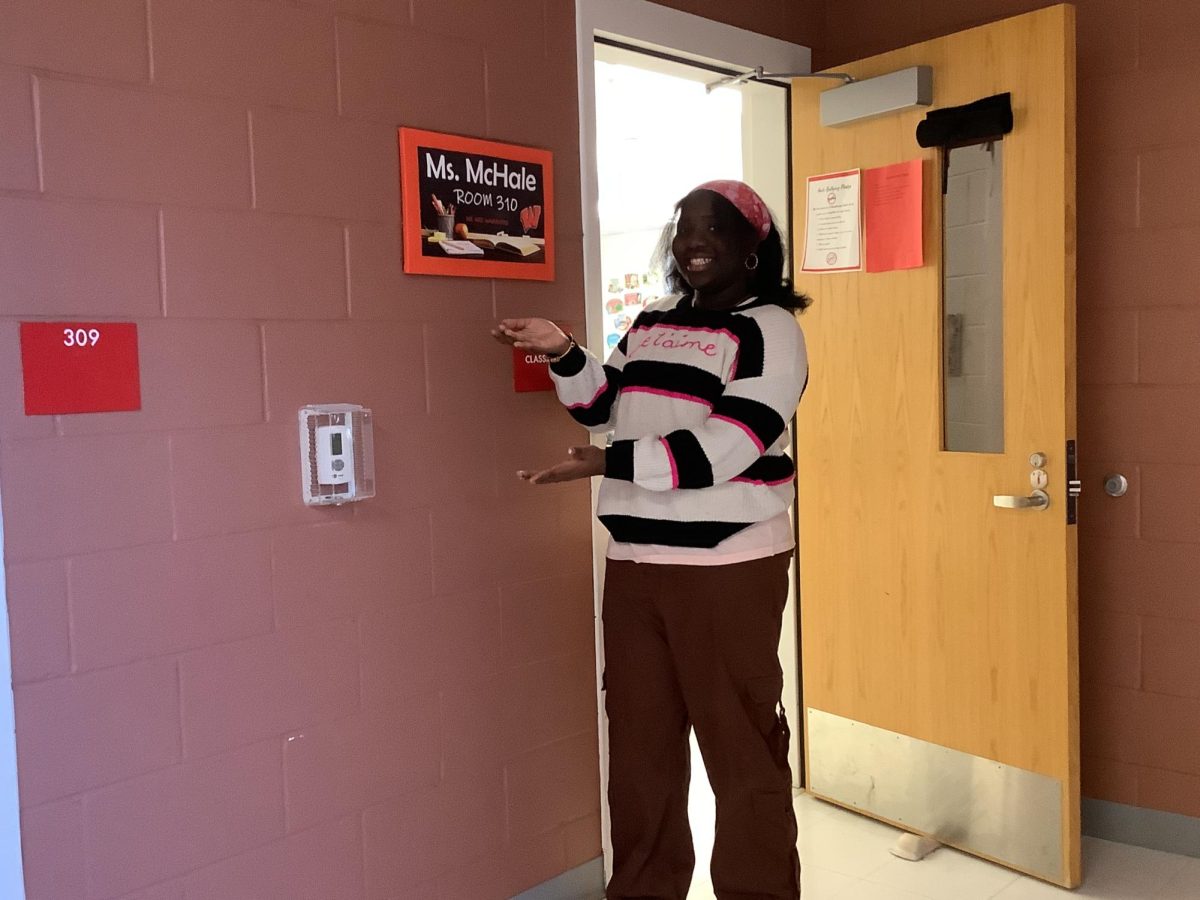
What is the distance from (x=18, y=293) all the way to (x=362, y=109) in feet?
2.23

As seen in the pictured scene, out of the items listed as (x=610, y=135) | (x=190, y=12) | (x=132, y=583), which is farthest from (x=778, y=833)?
(x=610, y=135)

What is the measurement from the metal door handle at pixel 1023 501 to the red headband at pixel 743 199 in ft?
2.88

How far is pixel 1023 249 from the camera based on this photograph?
2346mm

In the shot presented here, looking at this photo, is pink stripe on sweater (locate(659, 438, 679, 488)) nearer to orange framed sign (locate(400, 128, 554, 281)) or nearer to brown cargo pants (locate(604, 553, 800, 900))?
brown cargo pants (locate(604, 553, 800, 900))

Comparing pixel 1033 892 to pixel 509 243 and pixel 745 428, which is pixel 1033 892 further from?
pixel 509 243

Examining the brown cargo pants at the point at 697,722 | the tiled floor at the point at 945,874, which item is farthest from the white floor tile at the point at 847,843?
the brown cargo pants at the point at 697,722

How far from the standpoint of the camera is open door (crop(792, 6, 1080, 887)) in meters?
2.32

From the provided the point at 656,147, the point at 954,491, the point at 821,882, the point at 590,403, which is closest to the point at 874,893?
the point at 821,882

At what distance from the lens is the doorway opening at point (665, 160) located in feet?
8.45

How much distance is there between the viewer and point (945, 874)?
246 centimetres

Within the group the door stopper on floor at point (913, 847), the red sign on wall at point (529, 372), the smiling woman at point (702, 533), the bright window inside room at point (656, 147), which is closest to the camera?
the smiling woman at point (702, 533)

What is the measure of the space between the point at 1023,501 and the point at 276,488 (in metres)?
1.60

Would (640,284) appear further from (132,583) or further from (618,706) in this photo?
(132,583)

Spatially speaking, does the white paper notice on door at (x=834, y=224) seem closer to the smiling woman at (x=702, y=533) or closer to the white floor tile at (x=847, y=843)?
the smiling woman at (x=702, y=533)
